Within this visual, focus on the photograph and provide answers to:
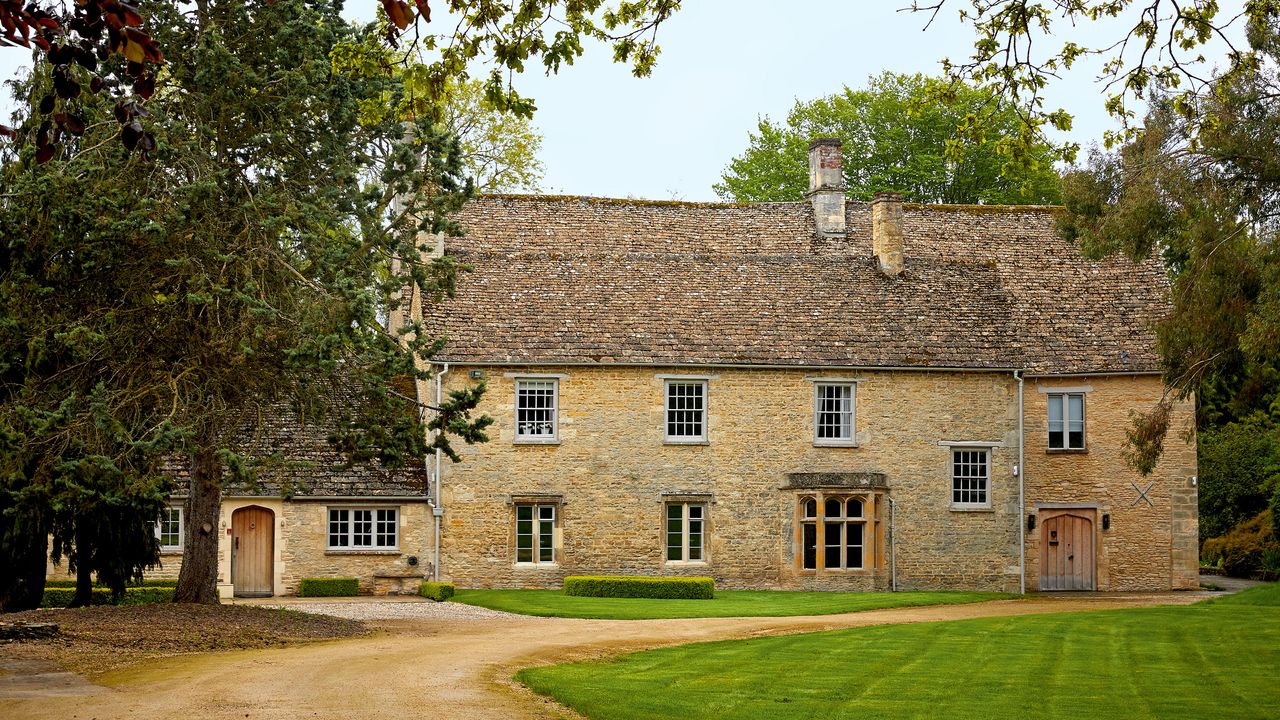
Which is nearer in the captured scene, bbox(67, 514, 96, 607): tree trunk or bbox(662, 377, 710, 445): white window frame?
bbox(67, 514, 96, 607): tree trunk

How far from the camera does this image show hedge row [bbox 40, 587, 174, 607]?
27548 millimetres

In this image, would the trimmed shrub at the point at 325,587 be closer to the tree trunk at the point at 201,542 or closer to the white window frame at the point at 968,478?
the tree trunk at the point at 201,542

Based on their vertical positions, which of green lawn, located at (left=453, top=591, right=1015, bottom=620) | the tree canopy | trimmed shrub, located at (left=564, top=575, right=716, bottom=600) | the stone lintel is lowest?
green lawn, located at (left=453, top=591, right=1015, bottom=620)

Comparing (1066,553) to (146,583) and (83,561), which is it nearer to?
(146,583)

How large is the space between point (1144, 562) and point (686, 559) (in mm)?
11868

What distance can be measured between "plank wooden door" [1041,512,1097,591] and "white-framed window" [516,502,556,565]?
500 inches

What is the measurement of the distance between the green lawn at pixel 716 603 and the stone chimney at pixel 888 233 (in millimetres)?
9026

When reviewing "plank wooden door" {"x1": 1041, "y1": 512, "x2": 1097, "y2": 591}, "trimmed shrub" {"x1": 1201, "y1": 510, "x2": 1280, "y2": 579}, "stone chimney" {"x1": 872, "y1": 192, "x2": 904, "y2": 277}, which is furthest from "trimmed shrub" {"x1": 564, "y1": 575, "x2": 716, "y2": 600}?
"trimmed shrub" {"x1": 1201, "y1": 510, "x2": 1280, "y2": 579}

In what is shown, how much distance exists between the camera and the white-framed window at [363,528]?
33.3m

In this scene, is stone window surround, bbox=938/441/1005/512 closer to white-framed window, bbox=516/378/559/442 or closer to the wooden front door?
white-framed window, bbox=516/378/559/442

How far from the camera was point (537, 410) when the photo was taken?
3462cm

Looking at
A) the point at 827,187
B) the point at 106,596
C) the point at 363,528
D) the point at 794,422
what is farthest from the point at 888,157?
the point at 106,596

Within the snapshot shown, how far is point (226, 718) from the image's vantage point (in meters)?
13.2

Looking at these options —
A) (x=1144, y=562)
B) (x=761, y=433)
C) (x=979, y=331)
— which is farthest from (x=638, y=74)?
(x=1144, y=562)
